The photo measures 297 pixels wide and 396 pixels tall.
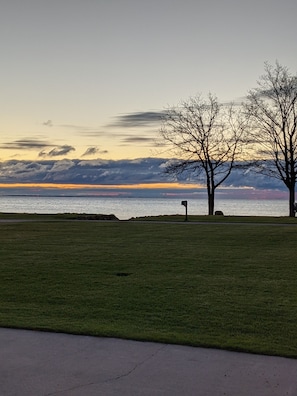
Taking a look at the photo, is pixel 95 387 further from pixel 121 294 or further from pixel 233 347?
pixel 121 294

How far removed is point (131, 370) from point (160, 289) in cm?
424

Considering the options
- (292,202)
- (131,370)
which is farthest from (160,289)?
(292,202)

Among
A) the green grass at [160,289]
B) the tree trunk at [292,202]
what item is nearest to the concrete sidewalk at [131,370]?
the green grass at [160,289]

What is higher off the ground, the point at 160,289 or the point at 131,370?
the point at 160,289

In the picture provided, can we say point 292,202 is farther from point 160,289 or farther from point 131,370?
point 131,370

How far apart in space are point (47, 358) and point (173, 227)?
16836 mm

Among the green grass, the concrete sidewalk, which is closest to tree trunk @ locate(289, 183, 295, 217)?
the green grass

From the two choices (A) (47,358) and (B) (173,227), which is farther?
(B) (173,227)

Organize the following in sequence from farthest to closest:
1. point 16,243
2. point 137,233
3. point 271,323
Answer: point 137,233
point 16,243
point 271,323

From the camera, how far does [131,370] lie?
4914mm

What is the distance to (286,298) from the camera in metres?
8.45

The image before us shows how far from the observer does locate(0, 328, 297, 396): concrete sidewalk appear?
4465 millimetres

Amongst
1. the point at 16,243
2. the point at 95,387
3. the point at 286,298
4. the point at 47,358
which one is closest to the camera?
the point at 95,387

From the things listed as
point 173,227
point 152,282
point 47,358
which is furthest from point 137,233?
point 47,358
